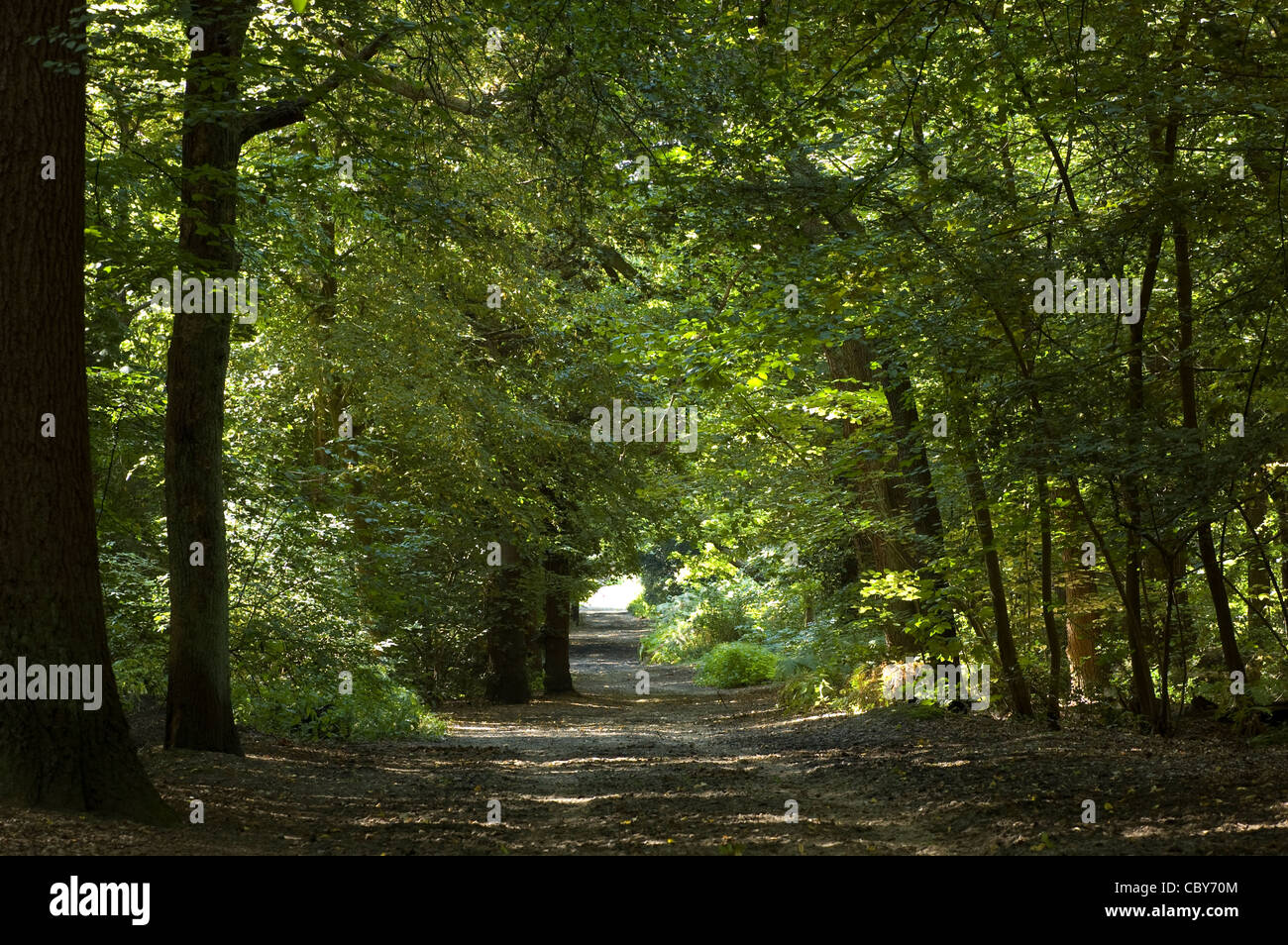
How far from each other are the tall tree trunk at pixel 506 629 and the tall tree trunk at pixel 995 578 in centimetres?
950

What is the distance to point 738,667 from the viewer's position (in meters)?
24.1

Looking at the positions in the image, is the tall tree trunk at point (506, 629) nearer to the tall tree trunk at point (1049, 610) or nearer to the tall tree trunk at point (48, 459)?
the tall tree trunk at point (1049, 610)

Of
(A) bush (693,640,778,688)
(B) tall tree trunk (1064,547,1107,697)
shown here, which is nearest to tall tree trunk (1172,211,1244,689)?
(B) tall tree trunk (1064,547,1107,697)

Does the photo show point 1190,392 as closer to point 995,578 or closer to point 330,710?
point 995,578

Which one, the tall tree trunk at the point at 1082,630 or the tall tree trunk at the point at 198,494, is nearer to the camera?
the tall tree trunk at the point at 198,494

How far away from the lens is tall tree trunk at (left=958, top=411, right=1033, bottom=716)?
8.89 metres

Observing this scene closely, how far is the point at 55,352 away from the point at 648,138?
196 inches

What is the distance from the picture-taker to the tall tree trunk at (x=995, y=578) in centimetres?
889

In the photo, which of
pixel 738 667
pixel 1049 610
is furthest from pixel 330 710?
pixel 738 667

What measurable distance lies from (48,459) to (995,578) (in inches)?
314

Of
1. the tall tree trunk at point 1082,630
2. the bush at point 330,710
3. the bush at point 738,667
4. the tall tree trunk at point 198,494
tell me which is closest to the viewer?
the tall tree trunk at point 198,494

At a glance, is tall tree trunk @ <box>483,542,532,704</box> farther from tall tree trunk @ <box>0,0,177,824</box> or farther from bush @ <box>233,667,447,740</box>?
tall tree trunk @ <box>0,0,177,824</box>

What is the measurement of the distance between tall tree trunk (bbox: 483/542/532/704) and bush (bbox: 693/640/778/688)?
20.9 ft

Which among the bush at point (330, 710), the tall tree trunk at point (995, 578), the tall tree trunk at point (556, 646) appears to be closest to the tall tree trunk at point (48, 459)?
the bush at point (330, 710)
